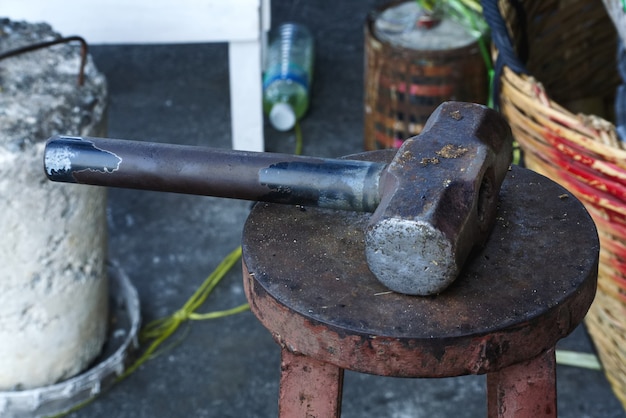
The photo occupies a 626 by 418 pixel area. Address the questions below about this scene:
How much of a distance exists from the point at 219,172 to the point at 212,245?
129cm

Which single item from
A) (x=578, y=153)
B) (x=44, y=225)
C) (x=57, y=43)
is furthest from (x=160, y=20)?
(x=578, y=153)

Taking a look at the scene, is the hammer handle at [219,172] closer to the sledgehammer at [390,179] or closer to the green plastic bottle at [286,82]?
the sledgehammer at [390,179]

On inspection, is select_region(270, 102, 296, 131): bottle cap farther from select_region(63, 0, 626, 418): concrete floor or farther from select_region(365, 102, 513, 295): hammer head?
select_region(365, 102, 513, 295): hammer head

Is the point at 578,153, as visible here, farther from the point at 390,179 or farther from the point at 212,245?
the point at 212,245

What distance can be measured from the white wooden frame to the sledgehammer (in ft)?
3.98

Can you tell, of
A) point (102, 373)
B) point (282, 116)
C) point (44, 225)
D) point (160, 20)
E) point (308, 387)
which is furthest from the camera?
point (282, 116)

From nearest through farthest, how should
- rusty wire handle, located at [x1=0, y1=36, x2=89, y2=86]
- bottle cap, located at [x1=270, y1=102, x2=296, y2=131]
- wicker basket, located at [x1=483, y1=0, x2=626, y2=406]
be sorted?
wicker basket, located at [x1=483, y1=0, x2=626, y2=406] < rusty wire handle, located at [x1=0, y1=36, x2=89, y2=86] < bottle cap, located at [x1=270, y1=102, x2=296, y2=131]

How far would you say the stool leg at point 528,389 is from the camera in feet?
3.10

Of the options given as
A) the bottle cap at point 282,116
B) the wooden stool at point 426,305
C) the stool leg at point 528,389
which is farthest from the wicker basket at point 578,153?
the bottle cap at point 282,116

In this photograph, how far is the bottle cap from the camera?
2.64 m

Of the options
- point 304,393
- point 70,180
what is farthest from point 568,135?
point 70,180

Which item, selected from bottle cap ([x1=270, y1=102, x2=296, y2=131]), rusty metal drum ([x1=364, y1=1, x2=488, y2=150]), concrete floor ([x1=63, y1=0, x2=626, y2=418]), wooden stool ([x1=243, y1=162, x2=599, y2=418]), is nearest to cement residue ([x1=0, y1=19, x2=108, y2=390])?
concrete floor ([x1=63, y1=0, x2=626, y2=418])

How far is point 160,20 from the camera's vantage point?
7.19ft

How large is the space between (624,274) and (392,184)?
0.64 meters
